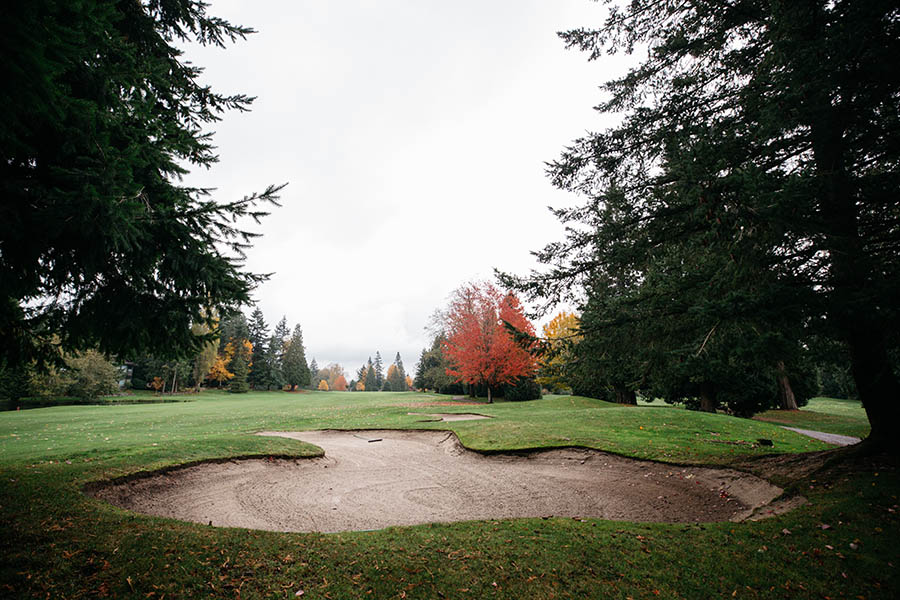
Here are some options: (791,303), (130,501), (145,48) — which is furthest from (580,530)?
(145,48)

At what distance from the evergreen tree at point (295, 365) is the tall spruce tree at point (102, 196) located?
199 ft

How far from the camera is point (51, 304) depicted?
17.4 ft

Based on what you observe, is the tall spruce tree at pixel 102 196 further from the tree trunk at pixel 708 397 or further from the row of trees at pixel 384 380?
the row of trees at pixel 384 380

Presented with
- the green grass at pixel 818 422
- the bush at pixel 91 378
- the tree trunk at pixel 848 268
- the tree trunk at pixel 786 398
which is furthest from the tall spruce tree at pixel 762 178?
the bush at pixel 91 378

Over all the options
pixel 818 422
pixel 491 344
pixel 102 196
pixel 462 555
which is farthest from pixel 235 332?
pixel 818 422

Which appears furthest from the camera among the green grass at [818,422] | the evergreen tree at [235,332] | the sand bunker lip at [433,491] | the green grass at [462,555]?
the evergreen tree at [235,332]

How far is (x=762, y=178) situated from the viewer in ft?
17.8

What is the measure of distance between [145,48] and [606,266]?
9833 millimetres

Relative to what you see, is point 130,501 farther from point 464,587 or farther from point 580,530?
point 580,530

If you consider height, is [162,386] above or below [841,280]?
below

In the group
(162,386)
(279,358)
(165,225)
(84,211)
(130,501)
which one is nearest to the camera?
(84,211)

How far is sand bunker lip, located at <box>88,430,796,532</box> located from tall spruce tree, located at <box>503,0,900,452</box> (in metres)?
3.28

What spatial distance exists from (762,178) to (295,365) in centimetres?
6752

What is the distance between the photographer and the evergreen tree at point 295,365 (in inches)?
2454
